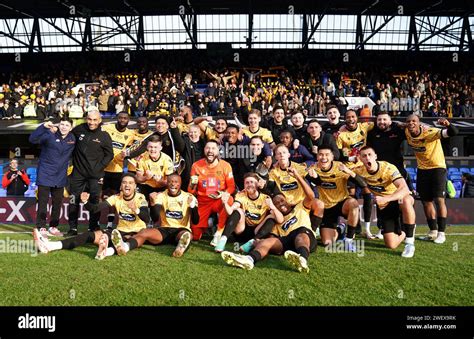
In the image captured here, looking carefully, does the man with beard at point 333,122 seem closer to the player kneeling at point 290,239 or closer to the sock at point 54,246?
the player kneeling at point 290,239

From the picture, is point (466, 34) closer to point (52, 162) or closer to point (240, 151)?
point (240, 151)

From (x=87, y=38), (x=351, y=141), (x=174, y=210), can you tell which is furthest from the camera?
(x=87, y=38)

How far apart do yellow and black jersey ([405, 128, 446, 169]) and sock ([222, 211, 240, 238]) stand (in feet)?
11.7

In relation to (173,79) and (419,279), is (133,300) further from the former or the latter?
(173,79)

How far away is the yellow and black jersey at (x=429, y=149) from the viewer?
6.77 m

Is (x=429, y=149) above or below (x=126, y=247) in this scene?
above

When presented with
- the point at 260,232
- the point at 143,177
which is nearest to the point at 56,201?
the point at 143,177

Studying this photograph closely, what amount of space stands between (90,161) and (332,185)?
4.32 metres

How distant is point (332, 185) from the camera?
6215mm

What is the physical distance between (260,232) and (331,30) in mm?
29290

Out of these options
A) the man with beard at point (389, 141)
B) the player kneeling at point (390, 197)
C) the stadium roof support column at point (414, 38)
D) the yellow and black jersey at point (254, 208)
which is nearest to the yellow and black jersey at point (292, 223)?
the yellow and black jersey at point (254, 208)

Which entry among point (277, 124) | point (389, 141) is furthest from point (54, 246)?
point (389, 141)

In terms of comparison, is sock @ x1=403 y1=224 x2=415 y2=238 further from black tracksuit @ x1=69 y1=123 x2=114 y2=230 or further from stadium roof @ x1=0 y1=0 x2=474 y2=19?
stadium roof @ x1=0 y1=0 x2=474 y2=19

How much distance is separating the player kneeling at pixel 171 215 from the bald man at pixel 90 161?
153 cm
